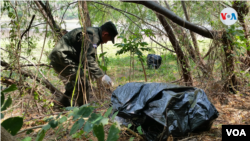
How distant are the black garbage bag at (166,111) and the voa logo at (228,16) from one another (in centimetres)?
139

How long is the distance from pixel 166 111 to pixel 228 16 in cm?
200

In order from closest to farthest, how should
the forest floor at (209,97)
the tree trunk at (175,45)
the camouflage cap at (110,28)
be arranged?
the forest floor at (209,97)
the camouflage cap at (110,28)
the tree trunk at (175,45)

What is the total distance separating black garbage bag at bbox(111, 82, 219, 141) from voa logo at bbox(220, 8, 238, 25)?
4.55 ft

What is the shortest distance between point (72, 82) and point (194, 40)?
91.0 inches

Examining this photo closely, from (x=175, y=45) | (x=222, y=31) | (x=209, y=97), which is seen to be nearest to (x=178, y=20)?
(x=175, y=45)

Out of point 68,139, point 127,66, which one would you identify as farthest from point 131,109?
point 127,66

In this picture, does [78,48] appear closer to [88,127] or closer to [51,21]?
[51,21]

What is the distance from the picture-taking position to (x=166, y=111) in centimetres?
188

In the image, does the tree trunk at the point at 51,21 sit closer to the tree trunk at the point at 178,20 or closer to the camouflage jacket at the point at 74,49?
the camouflage jacket at the point at 74,49

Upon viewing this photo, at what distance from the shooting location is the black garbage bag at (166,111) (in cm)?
190

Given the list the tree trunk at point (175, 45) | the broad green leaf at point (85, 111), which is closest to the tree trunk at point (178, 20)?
the tree trunk at point (175, 45)

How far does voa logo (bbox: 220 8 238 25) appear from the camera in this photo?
290 cm

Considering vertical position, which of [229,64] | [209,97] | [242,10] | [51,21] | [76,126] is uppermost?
[51,21]

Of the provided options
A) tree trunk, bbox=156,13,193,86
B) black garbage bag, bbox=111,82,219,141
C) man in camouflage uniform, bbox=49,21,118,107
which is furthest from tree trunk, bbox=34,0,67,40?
black garbage bag, bbox=111,82,219,141
